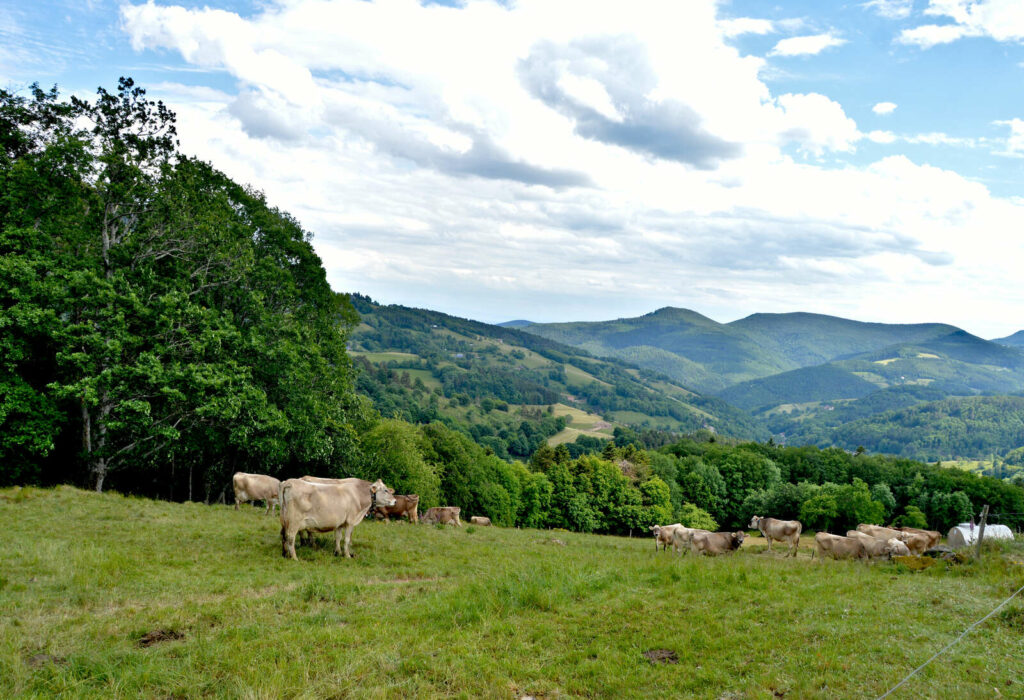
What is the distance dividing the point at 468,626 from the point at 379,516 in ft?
61.3

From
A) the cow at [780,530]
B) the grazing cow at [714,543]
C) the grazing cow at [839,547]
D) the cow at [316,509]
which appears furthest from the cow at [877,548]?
the cow at [316,509]

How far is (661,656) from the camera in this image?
930cm

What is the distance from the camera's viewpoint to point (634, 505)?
71188 mm

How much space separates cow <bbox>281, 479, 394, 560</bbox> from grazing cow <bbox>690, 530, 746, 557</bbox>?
15211mm

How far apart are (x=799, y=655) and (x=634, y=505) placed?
65246mm

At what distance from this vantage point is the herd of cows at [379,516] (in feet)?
52.7

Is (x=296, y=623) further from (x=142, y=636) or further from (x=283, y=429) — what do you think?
(x=283, y=429)

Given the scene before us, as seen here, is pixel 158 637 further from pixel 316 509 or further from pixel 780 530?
pixel 780 530

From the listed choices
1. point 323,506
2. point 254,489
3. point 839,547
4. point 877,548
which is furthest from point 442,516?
point 877,548

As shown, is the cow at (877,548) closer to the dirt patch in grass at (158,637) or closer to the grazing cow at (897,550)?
the grazing cow at (897,550)

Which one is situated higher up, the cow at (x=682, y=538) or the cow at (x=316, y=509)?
the cow at (x=316, y=509)

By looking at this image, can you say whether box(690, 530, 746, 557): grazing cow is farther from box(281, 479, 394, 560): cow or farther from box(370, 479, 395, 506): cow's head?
box(281, 479, 394, 560): cow

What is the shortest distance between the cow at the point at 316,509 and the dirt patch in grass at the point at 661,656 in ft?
34.2

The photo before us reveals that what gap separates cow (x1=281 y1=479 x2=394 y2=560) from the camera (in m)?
15.9
